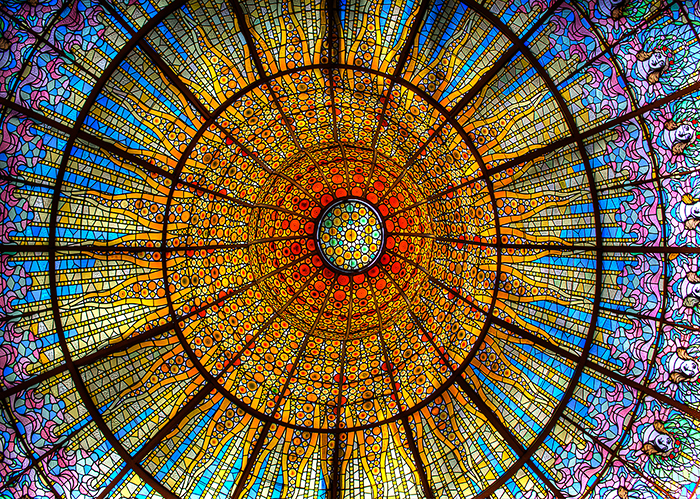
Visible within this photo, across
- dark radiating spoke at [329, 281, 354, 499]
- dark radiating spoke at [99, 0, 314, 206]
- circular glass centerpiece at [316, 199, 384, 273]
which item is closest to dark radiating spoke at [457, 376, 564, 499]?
dark radiating spoke at [329, 281, 354, 499]

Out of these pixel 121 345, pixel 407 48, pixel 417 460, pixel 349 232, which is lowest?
pixel 121 345

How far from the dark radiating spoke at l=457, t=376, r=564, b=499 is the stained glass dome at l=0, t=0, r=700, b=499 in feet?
0.16

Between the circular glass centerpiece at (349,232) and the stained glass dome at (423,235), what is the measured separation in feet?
6.01

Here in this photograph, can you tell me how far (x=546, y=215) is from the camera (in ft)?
37.7

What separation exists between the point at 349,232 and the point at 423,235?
7.25 ft

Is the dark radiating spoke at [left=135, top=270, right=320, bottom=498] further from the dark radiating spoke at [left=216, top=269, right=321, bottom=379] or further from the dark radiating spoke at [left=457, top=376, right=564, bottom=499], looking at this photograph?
the dark radiating spoke at [left=457, top=376, right=564, bottom=499]

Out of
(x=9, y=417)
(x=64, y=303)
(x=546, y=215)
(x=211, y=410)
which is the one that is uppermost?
A: (x=546, y=215)

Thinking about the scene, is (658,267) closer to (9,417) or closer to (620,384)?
(620,384)

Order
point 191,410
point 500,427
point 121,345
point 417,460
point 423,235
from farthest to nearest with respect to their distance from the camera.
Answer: point 423,235, point 417,460, point 191,410, point 500,427, point 121,345

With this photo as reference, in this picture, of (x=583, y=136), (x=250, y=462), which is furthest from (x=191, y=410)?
(x=583, y=136)

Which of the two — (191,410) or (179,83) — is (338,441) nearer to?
(191,410)

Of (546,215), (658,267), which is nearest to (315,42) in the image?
(546,215)

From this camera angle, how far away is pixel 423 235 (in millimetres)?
13906

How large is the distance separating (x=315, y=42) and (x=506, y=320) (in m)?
7.61
